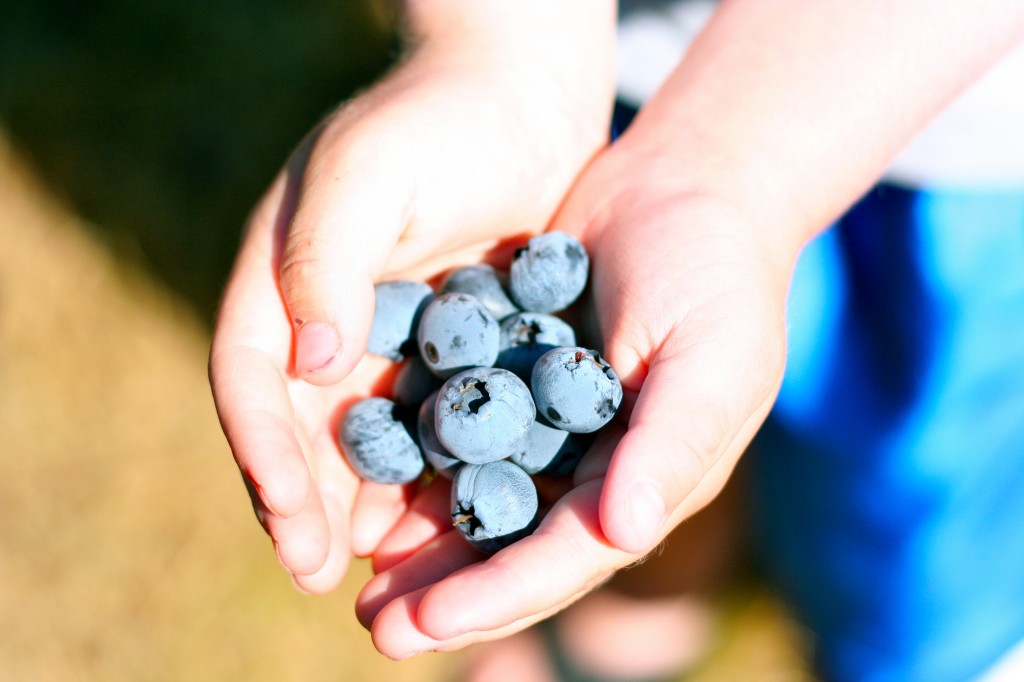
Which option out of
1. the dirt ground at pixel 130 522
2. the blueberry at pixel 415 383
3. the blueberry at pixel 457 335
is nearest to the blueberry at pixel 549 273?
the blueberry at pixel 457 335

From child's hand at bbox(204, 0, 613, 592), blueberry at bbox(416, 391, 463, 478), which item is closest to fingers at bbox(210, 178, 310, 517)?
child's hand at bbox(204, 0, 613, 592)

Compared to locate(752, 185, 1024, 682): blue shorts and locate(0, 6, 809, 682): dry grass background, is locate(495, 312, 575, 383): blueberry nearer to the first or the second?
locate(752, 185, 1024, 682): blue shorts

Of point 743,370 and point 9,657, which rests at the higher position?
point 743,370

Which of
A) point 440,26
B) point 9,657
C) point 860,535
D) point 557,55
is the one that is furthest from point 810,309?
point 9,657

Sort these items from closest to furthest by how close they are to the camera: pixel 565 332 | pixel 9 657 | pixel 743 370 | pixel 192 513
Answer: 1. pixel 743 370
2. pixel 565 332
3. pixel 9 657
4. pixel 192 513

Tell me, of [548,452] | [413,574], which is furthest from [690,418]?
[413,574]

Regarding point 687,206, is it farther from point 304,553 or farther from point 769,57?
point 304,553

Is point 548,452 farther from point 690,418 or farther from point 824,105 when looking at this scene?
point 824,105

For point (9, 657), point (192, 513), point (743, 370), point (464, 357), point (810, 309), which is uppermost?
point (743, 370)
